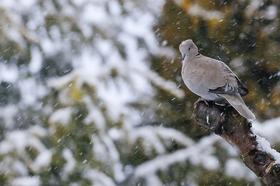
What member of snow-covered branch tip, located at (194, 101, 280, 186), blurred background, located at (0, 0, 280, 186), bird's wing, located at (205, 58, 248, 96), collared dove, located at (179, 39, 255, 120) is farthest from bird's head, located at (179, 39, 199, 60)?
blurred background, located at (0, 0, 280, 186)

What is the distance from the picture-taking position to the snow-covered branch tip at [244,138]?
2.21 meters

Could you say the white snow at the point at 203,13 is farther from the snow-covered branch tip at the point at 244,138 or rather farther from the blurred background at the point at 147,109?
the snow-covered branch tip at the point at 244,138

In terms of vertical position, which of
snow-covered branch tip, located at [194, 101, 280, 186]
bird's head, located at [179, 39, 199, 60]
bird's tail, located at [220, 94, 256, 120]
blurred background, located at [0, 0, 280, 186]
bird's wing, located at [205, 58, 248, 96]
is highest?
bird's tail, located at [220, 94, 256, 120]

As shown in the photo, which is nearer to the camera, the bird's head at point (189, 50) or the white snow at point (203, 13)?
the bird's head at point (189, 50)

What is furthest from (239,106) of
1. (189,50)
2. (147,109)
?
(147,109)

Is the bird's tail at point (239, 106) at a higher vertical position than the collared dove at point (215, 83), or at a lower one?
higher

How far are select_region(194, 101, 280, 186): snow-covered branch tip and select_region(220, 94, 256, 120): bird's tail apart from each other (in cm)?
4

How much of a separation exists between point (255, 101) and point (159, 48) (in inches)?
31.0

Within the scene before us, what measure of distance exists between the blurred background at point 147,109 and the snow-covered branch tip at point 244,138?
72.5 inches

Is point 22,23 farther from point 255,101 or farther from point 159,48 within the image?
point 255,101

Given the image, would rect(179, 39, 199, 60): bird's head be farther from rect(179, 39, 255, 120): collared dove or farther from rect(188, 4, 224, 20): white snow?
rect(188, 4, 224, 20): white snow

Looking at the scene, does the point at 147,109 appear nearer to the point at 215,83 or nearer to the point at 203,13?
the point at 203,13

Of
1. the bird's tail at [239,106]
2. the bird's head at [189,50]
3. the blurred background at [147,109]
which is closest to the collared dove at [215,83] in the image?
the bird's tail at [239,106]

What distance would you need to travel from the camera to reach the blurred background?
14.6 ft
